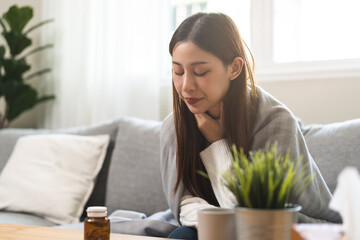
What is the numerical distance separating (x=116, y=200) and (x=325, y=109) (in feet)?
3.59

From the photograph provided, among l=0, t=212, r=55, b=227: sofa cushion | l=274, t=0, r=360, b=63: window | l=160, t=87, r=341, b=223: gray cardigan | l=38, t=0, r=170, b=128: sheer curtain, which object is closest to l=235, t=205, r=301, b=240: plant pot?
l=160, t=87, r=341, b=223: gray cardigan

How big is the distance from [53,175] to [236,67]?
4.03 ft

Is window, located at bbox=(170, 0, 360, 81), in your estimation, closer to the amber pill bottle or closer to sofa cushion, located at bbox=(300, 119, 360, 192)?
sofa cushion, located at bbox=(300, 119, 360, 192)

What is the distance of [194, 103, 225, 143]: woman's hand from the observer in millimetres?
1418

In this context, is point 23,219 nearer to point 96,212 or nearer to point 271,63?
point 96,212

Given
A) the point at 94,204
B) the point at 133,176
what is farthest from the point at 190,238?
the point at 94,204

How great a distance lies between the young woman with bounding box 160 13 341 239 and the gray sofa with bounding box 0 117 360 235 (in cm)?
42

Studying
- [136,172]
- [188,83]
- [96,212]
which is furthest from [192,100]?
[136,172]

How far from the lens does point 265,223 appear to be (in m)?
0.74

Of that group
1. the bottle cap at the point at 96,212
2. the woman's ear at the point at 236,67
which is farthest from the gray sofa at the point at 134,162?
the bottle cap at the point at 96,212

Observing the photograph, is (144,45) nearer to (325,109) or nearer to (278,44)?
(278,44)

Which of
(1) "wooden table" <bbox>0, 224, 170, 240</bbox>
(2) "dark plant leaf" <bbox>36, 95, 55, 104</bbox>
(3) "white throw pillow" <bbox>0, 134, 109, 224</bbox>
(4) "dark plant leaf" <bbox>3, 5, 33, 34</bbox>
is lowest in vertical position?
(3) "white throw pillow" <bbox>0, 134, 109, 224</bbox>

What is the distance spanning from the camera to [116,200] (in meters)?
2.15

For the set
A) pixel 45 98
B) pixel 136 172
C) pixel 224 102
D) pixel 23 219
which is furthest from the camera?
pixel 45 98
